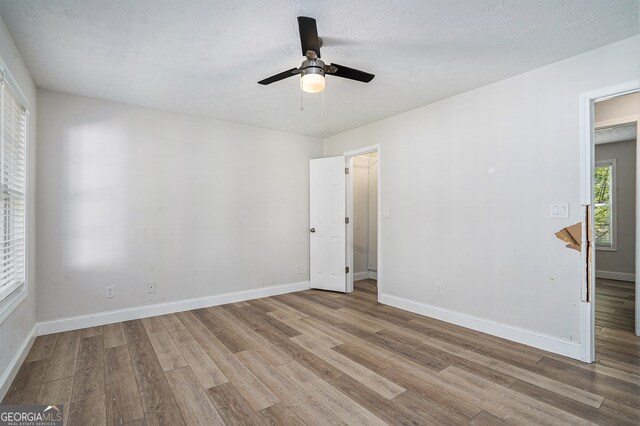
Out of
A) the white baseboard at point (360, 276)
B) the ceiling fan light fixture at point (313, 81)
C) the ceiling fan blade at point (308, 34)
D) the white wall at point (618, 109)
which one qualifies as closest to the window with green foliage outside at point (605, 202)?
the white wall at point (618, 109)

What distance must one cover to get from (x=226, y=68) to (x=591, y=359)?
153 inches

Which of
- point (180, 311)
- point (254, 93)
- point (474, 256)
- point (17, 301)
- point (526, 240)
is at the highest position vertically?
point (254, 93)

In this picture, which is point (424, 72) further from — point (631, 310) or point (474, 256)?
point (631, 310)

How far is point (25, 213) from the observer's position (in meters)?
2.73

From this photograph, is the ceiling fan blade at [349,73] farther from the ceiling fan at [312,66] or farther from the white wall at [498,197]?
the white wall at [498,197]

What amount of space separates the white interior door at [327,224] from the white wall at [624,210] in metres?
5.32

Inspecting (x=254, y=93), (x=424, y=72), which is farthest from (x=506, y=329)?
(x=254, y=93)

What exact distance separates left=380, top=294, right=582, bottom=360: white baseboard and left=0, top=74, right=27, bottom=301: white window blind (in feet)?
12.4

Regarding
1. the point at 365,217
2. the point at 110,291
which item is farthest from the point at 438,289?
the point at 110,291

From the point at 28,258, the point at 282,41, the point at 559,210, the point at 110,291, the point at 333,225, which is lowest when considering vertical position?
the point at 110,291

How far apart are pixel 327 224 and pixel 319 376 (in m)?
2.87

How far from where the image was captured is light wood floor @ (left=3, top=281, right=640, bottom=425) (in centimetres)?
190

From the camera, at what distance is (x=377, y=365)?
2.50 m

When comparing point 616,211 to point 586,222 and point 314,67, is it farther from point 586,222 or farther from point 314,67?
point 314,67
